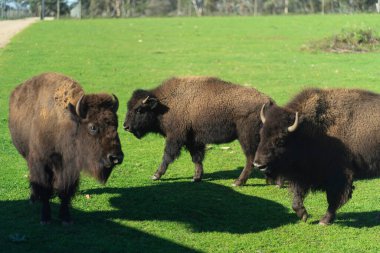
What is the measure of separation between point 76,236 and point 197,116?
3442 mm

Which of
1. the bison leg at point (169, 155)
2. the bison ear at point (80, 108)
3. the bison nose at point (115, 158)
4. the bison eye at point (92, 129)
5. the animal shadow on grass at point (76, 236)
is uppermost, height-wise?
the bison ear at point (80, 108)

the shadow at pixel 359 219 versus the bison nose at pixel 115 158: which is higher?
the bison nose at pixel 115 158

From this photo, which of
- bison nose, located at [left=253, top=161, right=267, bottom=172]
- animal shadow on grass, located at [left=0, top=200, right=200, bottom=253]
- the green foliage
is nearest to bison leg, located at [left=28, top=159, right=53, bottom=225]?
animal shadow on grass, located at [left=0, top=200, right=200, bottom=253]

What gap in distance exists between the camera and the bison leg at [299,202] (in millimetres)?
7902

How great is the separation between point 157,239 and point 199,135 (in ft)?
10.2

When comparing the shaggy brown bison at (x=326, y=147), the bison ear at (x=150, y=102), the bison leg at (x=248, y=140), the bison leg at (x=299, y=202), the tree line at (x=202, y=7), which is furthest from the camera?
the tree line at (x=202, y=7)

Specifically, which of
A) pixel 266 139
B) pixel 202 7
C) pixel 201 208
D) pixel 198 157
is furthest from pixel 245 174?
pixel 202 7

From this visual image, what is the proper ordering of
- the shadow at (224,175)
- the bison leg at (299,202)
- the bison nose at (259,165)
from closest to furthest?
1. the bison nose at (259,165)
2. the bison leg at (299,202)
3. the shadow at (224,175)

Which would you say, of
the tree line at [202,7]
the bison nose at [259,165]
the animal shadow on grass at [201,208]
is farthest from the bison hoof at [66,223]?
the tree line at [202,7]

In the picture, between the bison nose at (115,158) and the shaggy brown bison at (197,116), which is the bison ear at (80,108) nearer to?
the bison nose at (115,158)

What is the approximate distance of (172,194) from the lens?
356 inches

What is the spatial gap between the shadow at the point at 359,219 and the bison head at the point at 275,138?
1.16 metres

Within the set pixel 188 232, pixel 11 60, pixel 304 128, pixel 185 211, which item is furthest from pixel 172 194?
pixel 11 60

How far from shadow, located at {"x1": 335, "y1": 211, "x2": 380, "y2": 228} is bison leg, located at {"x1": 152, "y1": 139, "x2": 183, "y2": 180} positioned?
9.30 ft
